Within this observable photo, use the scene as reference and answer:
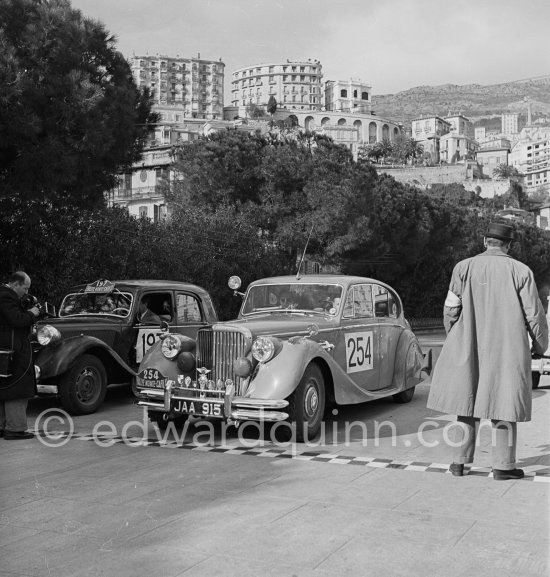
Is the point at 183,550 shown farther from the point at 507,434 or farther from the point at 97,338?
the point at 97,338

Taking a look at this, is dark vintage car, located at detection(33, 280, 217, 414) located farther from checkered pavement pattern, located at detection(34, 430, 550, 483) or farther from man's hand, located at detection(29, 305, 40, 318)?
man's hand, located at detection(29, 305, 40, 318)

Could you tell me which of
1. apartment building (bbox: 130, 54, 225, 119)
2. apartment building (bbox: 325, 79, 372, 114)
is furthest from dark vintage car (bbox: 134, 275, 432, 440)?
apartment building (bbox: 325, 79, 372, 114)

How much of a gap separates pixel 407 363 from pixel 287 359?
307 centimetres

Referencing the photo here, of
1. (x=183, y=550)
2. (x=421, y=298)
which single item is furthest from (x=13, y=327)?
(x=421, y=298)

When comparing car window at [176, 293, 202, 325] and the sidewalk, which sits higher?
car window at [176, 293, 202, 325]

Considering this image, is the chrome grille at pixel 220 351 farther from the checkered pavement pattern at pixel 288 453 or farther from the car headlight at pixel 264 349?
the checkered pavement pattern at pixel 288 453

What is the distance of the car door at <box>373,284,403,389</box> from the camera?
375 inches

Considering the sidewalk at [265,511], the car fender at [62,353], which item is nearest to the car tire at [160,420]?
the sidewalk at [265,511]

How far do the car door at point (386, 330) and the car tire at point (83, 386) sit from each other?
3602 millimetres

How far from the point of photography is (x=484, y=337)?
5738 millimetres

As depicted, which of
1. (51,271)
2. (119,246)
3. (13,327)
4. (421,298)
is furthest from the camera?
(421,298)

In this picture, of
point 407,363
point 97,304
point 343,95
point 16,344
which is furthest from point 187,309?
point 343,95

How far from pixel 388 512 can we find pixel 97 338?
5.84 m

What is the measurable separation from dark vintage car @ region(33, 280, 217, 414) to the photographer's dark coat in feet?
4.57
